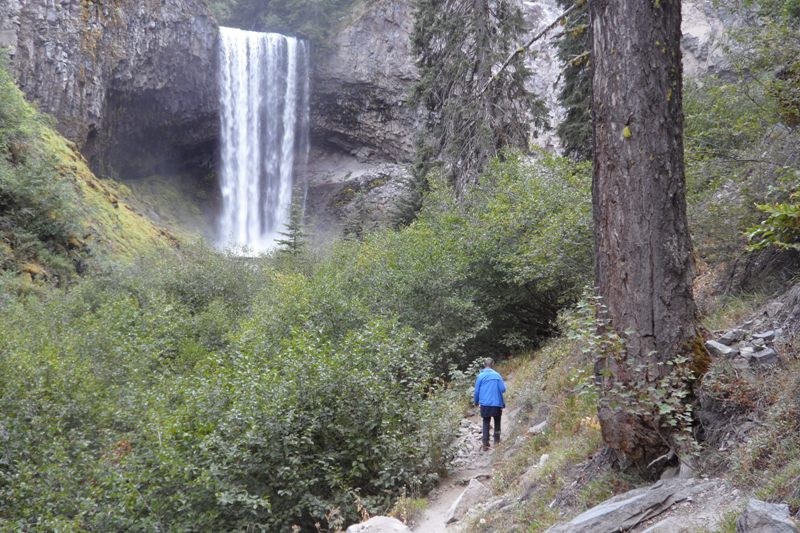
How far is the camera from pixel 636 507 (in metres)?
3.93

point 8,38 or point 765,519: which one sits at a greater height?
point 8,38

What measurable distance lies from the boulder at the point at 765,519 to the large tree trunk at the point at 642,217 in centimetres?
133

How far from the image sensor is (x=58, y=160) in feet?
85.3

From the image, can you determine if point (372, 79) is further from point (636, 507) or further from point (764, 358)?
point (636, 507)

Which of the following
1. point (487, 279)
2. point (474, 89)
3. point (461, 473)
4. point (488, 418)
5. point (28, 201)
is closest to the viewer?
point (461, 473)

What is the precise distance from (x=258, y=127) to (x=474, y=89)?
91.9 ft

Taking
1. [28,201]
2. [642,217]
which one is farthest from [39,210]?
[642,217]

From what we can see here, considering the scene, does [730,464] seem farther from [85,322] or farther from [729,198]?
[85,322]

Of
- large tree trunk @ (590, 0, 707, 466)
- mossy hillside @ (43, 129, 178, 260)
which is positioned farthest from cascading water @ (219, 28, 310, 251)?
large tree trunk @ (590, 0, 707, 466)

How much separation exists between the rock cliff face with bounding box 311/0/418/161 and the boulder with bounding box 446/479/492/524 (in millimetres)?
37854

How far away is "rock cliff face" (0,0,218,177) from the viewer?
1209 inches

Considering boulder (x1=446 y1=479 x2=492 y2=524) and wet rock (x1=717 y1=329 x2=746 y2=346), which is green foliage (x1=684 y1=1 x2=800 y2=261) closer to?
wet rock (x1=717 y1=329 x2=746 y2=346)

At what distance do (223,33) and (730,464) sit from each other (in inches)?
1689

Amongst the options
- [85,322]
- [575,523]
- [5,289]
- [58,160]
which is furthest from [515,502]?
[58,160]
